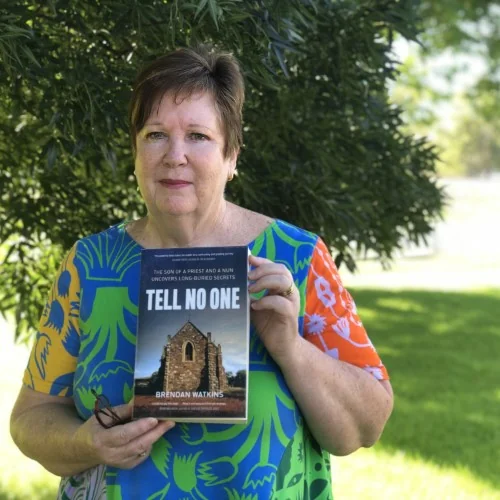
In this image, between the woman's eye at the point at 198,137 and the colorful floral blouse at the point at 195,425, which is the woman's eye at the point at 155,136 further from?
the colorful floral blouse at the point at 195,425

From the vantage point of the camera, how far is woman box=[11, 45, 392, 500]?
83.7 inches

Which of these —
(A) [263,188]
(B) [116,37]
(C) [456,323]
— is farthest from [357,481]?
(C) [456,323]

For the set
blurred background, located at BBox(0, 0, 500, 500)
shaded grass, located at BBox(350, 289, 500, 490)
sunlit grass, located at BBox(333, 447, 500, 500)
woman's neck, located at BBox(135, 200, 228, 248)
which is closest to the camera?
woman's neck, located at BBox(135, 200, 228, 248)

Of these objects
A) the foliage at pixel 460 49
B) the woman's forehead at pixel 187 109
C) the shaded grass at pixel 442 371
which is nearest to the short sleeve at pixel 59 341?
the woman's forehead at pixel 187 109

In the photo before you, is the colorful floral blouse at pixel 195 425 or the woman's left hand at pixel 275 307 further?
the colorful floral blouse at pixel 195 425

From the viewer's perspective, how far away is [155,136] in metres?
2.20

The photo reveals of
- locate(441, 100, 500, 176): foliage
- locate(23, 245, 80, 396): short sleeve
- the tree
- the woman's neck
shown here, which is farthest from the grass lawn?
locate(441, 100, 500, 176): foliage

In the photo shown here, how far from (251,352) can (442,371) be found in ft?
29.5

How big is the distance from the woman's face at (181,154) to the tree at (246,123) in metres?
0.77

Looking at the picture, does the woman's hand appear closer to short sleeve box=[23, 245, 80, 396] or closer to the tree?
short sleeve box=[23, 245, 80, 396]

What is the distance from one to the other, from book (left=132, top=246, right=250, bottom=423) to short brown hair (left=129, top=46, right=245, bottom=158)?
34 centimetres

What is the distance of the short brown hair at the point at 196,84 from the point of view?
7.22ft

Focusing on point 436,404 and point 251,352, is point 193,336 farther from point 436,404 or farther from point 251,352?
point 436,404

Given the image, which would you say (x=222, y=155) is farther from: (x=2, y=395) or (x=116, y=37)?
(x=2, y=395)
